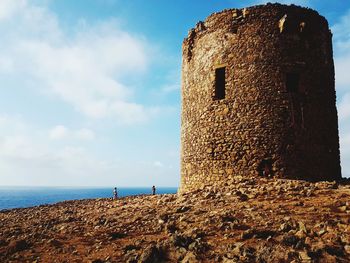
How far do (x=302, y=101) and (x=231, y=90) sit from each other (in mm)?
2642

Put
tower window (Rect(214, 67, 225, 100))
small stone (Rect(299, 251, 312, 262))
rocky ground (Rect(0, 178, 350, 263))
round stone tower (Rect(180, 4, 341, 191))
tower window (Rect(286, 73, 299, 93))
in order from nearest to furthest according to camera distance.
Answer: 1. small stone (Rect(299, 251, 312, 262))
2. rocky ground (Rect(0, 178, 350, 263))
3. round stone tower (Rect(180, 4, 341, 191))
4. tower window (Rect(286, 73, 299, 93))
5. tower window (Rect(214, 67, 225, 100))

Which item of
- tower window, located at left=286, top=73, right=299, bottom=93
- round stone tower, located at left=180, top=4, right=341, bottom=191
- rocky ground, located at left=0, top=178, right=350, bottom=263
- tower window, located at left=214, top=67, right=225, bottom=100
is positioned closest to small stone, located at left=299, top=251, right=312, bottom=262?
rocky ground, located at left=0, top=178, right=350, bottom=263

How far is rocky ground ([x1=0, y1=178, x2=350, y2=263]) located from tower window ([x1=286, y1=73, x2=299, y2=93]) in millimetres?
4000

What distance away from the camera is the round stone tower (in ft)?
41.8

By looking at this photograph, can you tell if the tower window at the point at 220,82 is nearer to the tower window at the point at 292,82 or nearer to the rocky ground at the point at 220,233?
the tower window at the point at 292,82

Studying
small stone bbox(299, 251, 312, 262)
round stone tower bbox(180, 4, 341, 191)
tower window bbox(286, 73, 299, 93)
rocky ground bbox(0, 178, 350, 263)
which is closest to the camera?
small stone bbox(299, 251, 312, 262)

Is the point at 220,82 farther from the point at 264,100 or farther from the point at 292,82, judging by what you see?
the point at 292,82

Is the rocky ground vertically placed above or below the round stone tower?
below

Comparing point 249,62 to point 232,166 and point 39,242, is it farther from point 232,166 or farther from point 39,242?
point 39,242

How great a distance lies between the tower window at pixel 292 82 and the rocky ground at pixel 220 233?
13.1 feet

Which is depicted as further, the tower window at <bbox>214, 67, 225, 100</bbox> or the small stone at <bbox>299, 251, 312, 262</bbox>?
the tower window at <bbox>214, 67, 225, 100</bbox>

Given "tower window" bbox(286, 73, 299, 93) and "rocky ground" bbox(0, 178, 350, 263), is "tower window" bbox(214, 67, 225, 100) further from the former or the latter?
"rocky ground" bbox(0, 178, 350, 263)

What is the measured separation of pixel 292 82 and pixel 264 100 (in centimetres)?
146

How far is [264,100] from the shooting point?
13.0 metres
